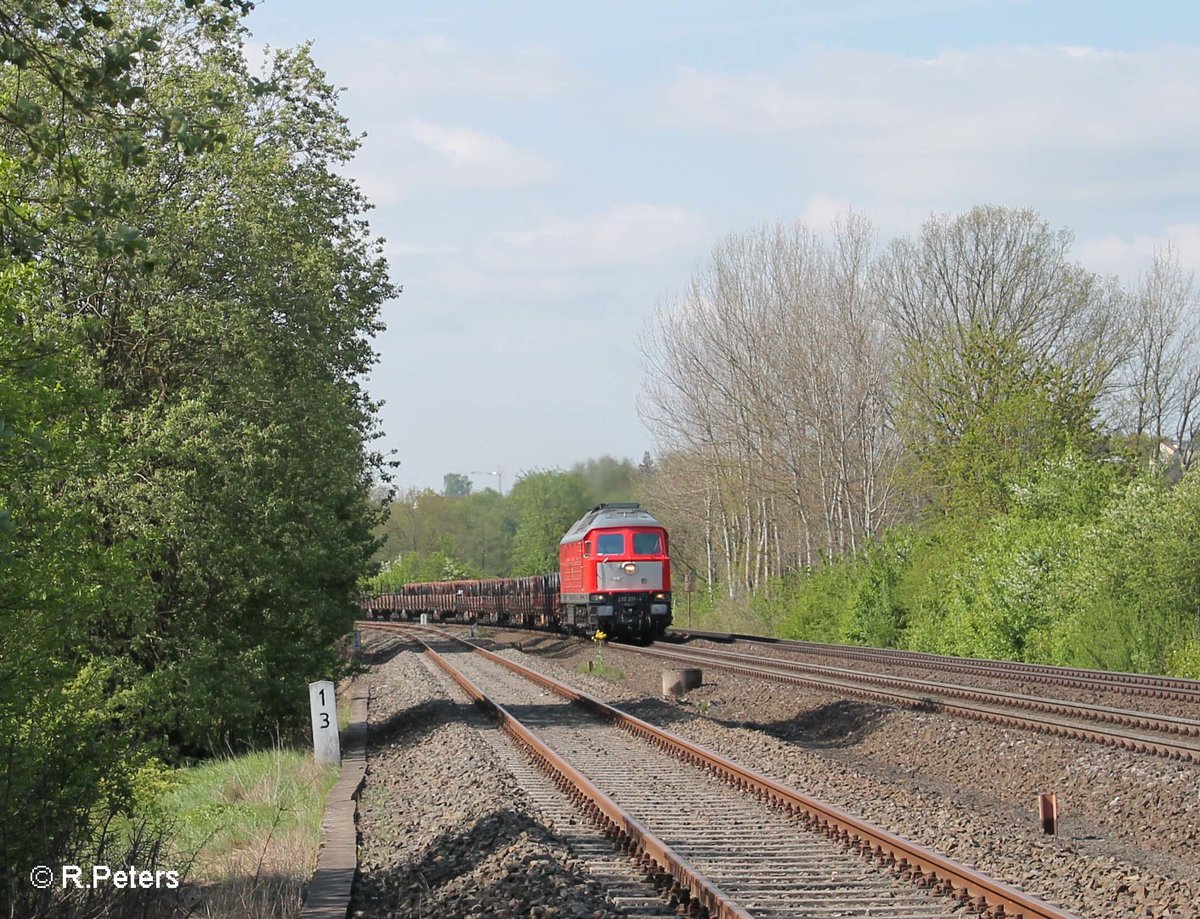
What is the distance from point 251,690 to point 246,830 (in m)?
7.19

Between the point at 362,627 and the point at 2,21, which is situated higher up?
the point at 2,21

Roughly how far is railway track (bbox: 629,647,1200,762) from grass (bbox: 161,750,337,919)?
26.9ft

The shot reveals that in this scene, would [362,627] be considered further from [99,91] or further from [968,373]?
[99,91]

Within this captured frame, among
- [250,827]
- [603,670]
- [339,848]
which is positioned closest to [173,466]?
[250,827]

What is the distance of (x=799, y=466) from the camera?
5156 centimetres

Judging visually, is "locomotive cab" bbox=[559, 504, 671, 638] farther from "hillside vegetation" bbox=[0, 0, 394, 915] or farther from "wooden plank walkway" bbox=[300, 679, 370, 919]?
"wooden plank walkway" bbox=[300, 679, 370, 919]

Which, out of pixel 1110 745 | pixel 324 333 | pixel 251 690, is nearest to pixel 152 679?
pixel 251 690

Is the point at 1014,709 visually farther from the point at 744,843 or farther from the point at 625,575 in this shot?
the point at 625,575

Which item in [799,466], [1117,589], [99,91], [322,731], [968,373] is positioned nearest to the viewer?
[99,91]

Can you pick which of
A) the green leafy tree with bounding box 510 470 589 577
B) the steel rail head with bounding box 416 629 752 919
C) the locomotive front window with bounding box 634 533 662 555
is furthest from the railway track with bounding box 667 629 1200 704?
the green leafy tree with bounding box 510 470 589 577

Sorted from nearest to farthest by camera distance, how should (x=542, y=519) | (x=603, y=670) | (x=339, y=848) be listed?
(x=339, y=848) < (x=603, y=670) < (x=542, y=519)

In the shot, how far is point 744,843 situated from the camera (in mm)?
9828

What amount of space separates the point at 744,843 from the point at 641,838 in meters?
0.77

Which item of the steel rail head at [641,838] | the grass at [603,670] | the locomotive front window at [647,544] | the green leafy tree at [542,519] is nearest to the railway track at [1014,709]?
the grass at [603,670]
